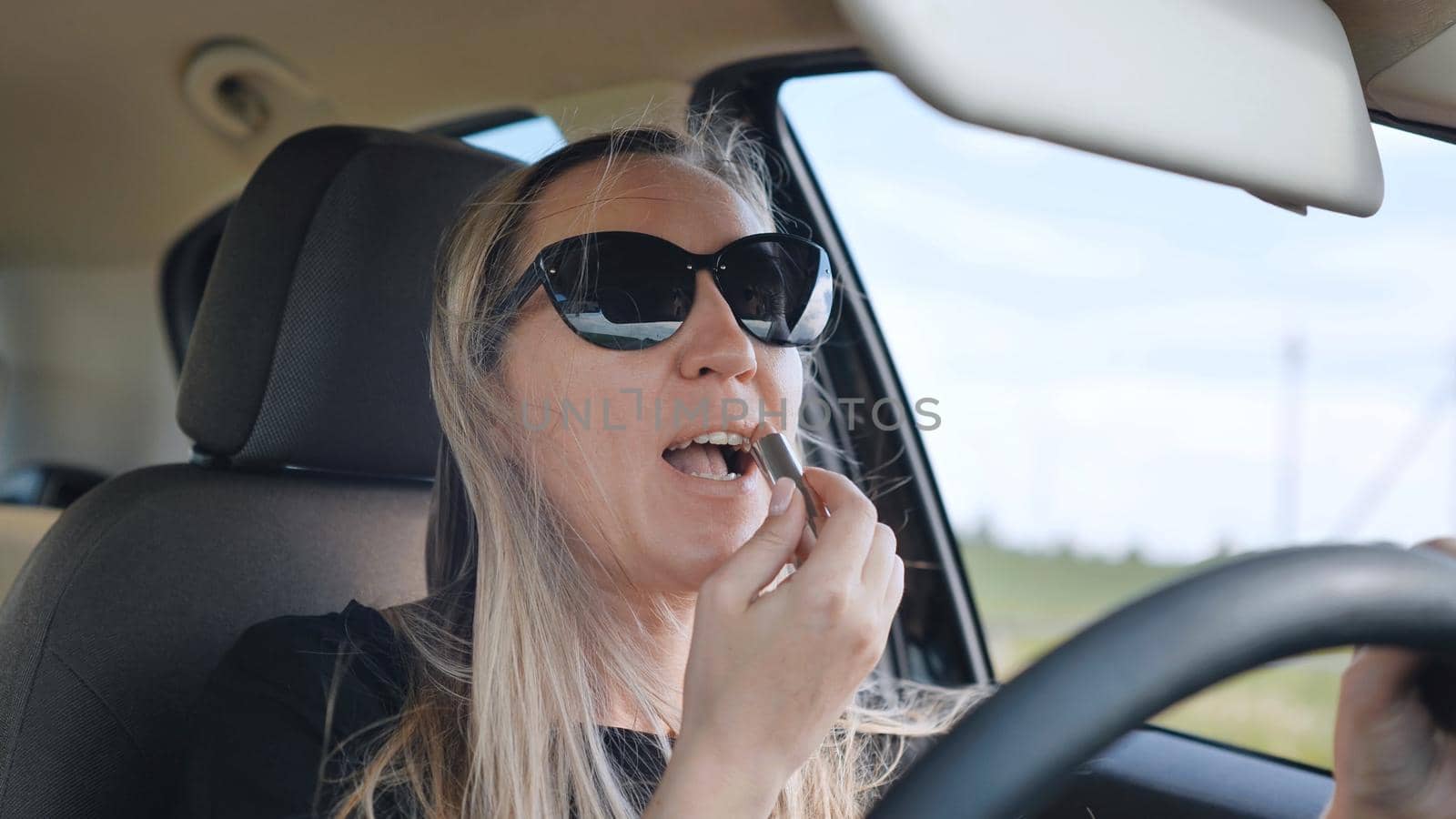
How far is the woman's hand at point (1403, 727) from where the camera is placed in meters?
0.71

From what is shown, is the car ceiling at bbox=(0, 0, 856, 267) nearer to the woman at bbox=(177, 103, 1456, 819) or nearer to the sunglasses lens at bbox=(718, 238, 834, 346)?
the woman at bbox=(177, 103, 1456, 819)

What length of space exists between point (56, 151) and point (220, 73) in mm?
598

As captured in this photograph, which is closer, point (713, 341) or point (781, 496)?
point (781, 496)

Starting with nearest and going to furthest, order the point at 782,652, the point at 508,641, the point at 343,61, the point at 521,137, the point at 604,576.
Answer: the point at 782,652, the point at 508,641, the point at 604,576, the point at 343,61, the point at 521,137

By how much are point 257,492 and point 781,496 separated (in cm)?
77

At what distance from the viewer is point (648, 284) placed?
1.26 meters

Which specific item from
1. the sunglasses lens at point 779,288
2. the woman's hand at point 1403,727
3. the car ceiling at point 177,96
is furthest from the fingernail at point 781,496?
the car ceiling at point 177,96

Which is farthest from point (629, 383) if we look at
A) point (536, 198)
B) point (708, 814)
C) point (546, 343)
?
point (708, 814)

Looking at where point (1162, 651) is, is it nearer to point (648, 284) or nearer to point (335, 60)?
point (648, 284)

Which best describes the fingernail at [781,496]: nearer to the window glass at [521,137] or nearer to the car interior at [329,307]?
the car interior at [329,307]

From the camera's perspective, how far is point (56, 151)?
7.54ft

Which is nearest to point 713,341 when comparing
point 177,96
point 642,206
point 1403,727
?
point 642,206

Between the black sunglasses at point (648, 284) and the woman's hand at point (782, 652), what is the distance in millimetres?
442

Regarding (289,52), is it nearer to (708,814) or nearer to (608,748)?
(608,748)
